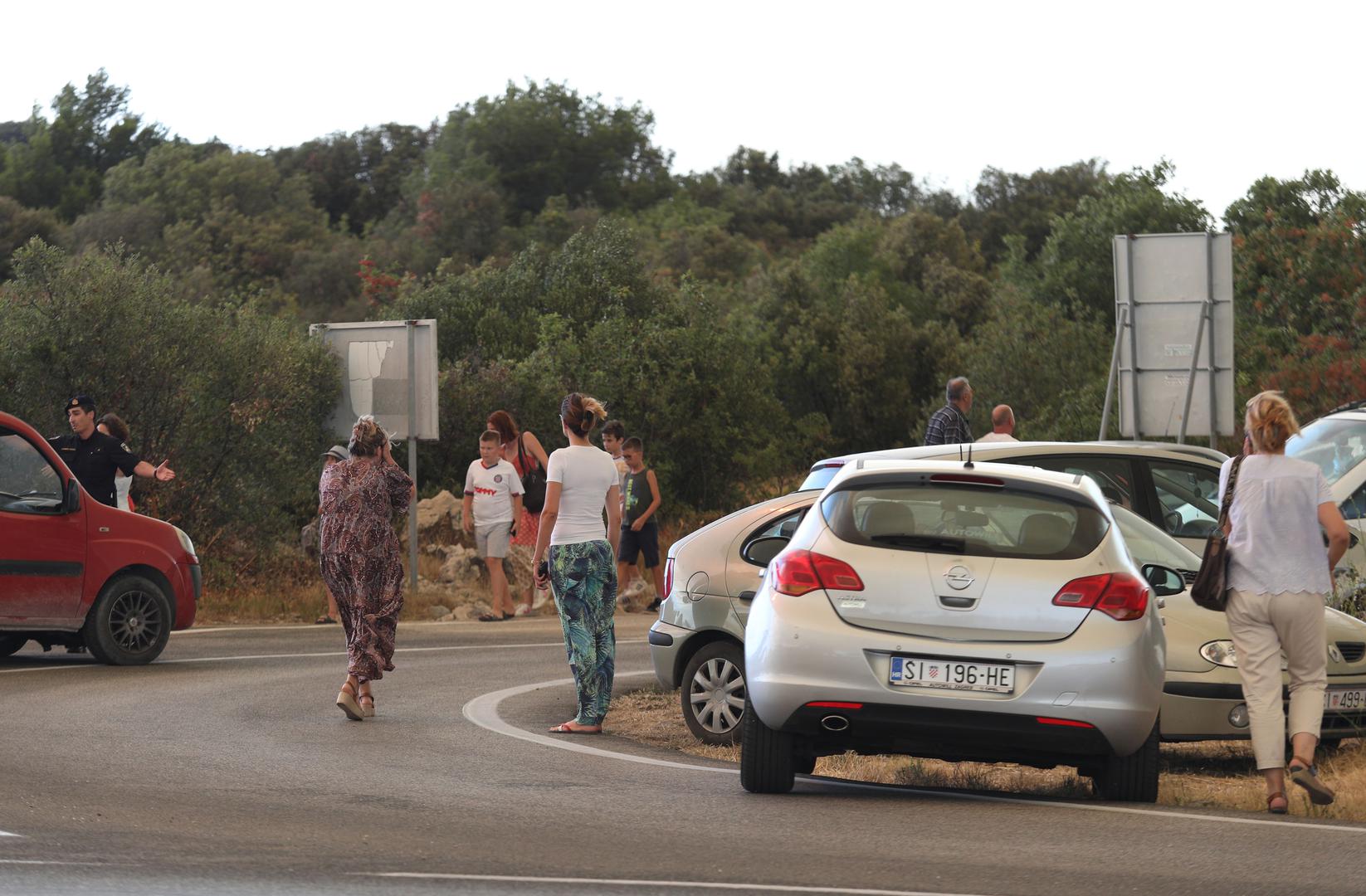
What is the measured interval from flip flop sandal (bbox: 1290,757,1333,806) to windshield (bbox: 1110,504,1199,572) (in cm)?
189

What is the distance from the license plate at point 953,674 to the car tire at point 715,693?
275cm

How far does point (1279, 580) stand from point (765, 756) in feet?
8.17

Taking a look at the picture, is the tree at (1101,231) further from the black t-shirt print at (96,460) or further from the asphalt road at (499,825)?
the asphalt road at (499,825)

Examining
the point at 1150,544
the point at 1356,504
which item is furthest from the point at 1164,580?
the point at 1356,504

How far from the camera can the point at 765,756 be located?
9008mm

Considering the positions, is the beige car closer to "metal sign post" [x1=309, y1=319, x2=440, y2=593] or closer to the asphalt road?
the asphalt road

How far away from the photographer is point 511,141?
102 metres

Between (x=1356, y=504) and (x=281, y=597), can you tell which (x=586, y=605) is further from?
(x=281, y=597)

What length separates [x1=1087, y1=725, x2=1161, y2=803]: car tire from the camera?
8.92 metres

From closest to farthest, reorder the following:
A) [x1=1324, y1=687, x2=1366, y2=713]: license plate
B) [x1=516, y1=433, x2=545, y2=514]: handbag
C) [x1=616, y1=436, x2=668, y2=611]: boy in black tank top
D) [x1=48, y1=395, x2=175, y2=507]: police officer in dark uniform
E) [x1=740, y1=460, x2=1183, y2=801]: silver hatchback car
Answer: [x1=740, y1=460, x2=1183, y2=801]: silver hatchback car < [x1=1324, y1=687, x2=1366, y2=713]: license plate < [x1=48, y1=395, x2=175, y2=507]: police officer in dark uniform < [x1=516, y1=433, x2=545, y2=514]: handbag < [x1=616, y1=436, x2=668, y2=611]: boy in black tank top

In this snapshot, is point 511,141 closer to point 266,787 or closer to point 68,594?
point 68,594

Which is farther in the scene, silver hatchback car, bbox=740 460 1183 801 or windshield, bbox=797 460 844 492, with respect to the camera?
windshield, bbox=797 460 844 492

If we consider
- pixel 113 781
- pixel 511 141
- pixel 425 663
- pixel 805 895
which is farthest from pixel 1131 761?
pixel 511 141

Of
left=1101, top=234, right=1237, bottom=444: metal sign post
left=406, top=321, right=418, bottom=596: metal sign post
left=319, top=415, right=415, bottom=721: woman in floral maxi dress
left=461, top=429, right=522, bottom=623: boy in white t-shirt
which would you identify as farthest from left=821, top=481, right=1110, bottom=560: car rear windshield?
left=406, top=321, right=418, bottom=596: metal sign post
